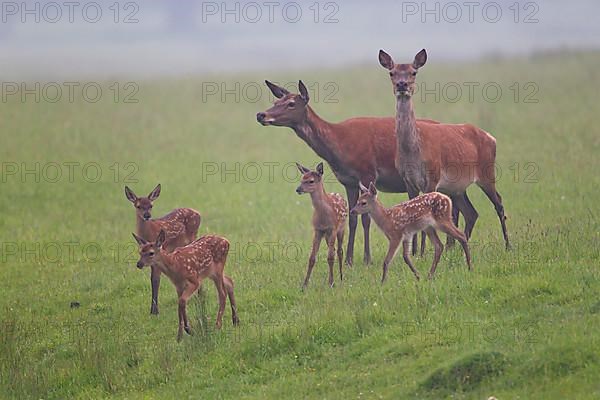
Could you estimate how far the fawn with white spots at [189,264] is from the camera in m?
13.2

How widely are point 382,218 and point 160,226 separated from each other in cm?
289

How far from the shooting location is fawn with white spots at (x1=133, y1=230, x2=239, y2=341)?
1325 centimetres

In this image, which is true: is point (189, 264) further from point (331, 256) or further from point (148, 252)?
point (331, 256)

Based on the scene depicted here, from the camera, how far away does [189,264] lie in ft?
43.8

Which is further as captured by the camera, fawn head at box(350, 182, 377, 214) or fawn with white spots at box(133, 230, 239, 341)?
fawn head at box(350, 182, 377, 214)

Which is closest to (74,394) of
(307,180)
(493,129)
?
(307,180)

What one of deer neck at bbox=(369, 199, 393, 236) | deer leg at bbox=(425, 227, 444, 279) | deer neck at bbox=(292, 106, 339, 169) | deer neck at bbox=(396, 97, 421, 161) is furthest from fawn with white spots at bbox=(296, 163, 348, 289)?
deer neck at bbox=(292, 106, 339, 169)

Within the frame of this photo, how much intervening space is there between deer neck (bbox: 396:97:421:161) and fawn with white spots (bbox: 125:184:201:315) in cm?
287

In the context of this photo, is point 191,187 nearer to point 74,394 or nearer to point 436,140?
point 436,140

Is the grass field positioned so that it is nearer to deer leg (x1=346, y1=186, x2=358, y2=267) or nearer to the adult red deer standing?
deer leg (x1=346, y1=186, x2=358, y2=267)

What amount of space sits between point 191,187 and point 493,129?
30.8 ft

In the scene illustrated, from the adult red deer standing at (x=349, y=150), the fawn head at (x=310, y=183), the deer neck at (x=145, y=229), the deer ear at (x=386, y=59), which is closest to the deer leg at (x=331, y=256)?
the fawn head at (x=310, y=183)

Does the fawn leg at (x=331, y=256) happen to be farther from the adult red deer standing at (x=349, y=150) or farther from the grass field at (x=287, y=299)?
the adult red deer standing at (x=349, y=150)

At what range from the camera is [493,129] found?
32094 mm
